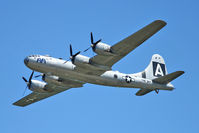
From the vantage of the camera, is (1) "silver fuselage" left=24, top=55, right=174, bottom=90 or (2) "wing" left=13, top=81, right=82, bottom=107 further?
(2) "wing" left=13, top=81, right=82, bottom=107

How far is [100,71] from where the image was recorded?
33875 millimetres

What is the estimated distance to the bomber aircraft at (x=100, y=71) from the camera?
31384 millimetres

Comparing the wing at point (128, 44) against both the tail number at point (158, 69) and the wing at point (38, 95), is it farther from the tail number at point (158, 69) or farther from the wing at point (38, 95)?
the tail number at point (158, 69)

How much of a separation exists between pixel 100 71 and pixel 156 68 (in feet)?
32.3

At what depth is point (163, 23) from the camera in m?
29.5

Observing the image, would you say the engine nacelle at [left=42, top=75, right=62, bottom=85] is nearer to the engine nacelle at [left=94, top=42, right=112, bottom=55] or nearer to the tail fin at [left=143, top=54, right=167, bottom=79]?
the engine nacelle at [left=94, top=42, right=112, bottom=55]

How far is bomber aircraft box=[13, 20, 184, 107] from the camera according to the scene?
31.4m

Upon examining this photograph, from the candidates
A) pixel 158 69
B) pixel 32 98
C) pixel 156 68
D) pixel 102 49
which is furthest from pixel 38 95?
pixel 158 69

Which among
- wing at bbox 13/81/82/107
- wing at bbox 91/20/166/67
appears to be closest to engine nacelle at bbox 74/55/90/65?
wing at bbox 91/20/166/67

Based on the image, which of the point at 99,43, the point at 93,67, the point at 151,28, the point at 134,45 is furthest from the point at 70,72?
the point at 151,28

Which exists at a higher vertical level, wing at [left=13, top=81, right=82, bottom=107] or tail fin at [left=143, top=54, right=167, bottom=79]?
tail fin at [left=143, top=54, right=167, bottom=79]

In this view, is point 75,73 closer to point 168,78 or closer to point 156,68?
point 168,78

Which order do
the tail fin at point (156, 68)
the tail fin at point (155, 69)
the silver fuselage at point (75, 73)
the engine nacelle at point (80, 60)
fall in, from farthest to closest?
the tail fin at point (156, 68)
the tail fin at point (155, 69)
the silver fuselage at point (75, 73)
the engine nacelle at point (80, 60)

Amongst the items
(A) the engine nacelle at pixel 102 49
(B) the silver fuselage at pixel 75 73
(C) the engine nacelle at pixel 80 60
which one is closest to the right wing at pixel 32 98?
(B) the silver fuselage at pixel 75 73
